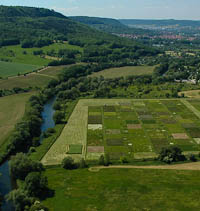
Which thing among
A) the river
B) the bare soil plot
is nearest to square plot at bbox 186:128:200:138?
the bare soil plot

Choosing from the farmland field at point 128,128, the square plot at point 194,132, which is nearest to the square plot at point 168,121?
the farmland field at point 128,128

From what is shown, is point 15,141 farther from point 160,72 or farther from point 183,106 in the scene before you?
point 160,72

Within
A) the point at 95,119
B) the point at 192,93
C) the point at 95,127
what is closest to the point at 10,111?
the point at 95,119

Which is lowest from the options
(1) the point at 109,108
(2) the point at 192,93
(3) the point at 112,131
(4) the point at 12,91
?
(3) the point at 112,131

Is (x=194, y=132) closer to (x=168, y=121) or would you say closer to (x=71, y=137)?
(x=168, y=121)

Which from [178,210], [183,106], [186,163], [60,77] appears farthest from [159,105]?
[178,210]

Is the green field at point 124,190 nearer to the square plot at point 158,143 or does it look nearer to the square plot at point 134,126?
the square plot at point 158,143
